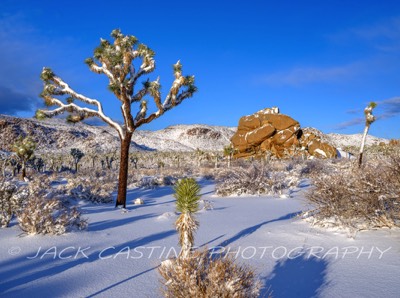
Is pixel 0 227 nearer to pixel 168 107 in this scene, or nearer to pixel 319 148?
pixel 168 107

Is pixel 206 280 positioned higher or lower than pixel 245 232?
higher

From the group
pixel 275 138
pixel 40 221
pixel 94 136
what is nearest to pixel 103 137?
pixel 94 136

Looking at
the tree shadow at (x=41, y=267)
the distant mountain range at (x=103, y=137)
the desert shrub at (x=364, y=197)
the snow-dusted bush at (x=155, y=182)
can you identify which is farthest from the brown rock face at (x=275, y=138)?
the tree shadow at (x=41, y=267)

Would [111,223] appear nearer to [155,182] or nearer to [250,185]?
[250,185]

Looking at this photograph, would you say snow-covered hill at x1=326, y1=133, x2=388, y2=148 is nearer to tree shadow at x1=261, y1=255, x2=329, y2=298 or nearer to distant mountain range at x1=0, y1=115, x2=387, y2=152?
distant mountain range at x1=0, y1=115, x2=387, y2=152

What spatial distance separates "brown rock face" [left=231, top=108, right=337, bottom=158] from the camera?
46000mm

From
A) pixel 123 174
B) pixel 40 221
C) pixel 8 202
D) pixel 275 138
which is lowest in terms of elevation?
pixel 40 221

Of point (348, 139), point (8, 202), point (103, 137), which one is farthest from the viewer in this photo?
point (348, 139)

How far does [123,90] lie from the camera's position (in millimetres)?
9688

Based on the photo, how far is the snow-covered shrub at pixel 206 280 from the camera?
2580mm

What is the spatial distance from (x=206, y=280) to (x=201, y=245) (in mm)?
2641

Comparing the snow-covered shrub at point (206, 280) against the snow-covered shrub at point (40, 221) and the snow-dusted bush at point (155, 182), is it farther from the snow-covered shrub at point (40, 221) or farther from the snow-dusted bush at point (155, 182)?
the snow-dusted bush at point (155, 182)

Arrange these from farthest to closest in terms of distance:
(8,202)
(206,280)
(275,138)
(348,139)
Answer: (348,139), (275,138), (8,202), (206,280)

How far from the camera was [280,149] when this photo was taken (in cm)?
4725
